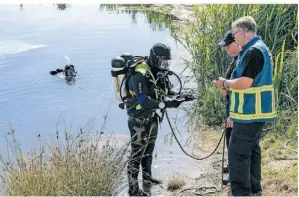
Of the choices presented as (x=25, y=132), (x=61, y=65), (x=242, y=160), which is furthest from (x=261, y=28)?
(x=61, y=65)

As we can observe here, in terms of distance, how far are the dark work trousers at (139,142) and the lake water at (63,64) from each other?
1.18 metres

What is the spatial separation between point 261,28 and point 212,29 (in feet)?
2.42

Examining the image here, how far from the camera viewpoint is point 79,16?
1920 cm

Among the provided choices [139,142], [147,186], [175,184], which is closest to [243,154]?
[139,142]

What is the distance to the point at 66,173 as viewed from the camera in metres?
5.04

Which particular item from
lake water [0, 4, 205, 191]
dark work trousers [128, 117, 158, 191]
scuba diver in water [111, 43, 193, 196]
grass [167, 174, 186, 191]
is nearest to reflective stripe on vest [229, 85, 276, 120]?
scuba diver in water [111, 43, 193, 196]

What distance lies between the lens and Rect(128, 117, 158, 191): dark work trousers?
5.71 m

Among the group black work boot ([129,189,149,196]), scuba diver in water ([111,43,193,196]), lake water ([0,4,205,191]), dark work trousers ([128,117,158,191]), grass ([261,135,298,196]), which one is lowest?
lake water ([0,4,205,191])

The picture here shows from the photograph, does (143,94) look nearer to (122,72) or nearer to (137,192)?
(122,72)

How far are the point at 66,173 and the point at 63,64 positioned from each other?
30.6 ft

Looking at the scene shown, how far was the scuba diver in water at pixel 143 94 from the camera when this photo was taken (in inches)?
214

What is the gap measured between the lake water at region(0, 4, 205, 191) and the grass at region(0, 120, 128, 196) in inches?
75.8

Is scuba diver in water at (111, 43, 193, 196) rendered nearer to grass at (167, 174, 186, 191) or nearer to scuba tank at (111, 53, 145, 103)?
scuba tank at (111, 53, 145, 103)

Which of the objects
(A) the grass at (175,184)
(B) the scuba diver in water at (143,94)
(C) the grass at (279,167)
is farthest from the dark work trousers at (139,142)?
(C) the grass at (279,167)
